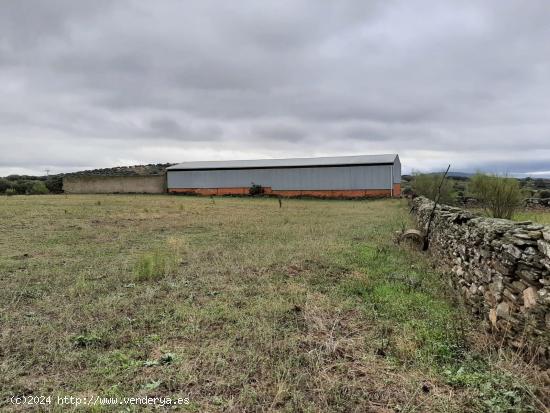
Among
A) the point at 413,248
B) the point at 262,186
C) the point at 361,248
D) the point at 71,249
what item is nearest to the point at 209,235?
the point at 71,249

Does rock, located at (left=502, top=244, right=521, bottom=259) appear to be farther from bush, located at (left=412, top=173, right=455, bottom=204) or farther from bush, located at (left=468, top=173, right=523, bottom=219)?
bush, located at (left=412, top=173, right=455, bottom=204)

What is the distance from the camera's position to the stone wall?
341cm

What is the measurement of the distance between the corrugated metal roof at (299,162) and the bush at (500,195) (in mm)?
24650

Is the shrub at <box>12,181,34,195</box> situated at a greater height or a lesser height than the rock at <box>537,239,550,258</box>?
greater

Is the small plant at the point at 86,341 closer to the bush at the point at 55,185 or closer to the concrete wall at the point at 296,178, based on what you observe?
the concrete wall at the point at 296,178

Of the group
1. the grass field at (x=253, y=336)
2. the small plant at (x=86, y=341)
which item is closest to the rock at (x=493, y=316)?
the grass field at (x=253, y=336)

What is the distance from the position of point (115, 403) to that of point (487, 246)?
4.41 meters

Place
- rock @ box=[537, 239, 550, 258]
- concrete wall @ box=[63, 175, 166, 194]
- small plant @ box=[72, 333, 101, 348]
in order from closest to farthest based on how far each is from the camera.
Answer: rock @ box=[537, 239, 550, 258] → small plant @ box=[72, 333, 101, 348] → concrete wall @ box=[63, 175, 166, 194]

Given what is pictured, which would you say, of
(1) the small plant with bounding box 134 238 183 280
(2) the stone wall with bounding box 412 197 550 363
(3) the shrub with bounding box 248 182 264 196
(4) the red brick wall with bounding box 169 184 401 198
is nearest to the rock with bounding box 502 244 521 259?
(2) the stone wall with bounding box 412 197 550 363

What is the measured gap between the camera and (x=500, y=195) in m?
13.2

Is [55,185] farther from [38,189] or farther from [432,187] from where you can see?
[432,187]

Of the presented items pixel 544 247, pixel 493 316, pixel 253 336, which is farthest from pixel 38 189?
pixel 544 247

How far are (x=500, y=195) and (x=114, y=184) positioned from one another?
1702 inches

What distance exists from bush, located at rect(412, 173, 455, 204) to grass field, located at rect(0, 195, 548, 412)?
16.5 meters
